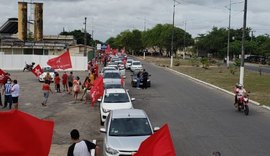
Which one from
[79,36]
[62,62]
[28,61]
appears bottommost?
[28,61]

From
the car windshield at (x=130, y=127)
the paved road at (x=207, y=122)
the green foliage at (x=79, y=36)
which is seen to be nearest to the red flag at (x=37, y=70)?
the paved road at (x=207, y=122)

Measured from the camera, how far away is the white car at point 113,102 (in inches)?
725

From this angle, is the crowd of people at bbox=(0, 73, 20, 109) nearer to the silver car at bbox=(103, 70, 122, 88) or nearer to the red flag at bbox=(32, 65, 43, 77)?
the silver car at bbox=(103, 70, 122, 88)

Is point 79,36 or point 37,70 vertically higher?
point 79,36

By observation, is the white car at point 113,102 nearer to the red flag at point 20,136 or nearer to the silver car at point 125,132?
the silver car at point 125,132

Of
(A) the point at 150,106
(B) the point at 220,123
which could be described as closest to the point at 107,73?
(A) the point at 150,106

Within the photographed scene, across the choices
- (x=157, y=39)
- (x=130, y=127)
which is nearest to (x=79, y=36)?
(x=157, y=39)

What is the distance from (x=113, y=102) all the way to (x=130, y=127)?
6435 millimetres

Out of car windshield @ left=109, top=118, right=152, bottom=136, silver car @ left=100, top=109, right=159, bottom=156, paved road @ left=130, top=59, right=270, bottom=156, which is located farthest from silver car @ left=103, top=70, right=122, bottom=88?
car windshield @ left=109, top=118, right=152, bottom=136

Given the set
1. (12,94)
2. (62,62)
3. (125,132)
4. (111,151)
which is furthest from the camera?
(62,62)

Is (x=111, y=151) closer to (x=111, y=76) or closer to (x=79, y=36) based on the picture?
(x=111, y=76)

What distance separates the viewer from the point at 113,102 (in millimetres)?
19469

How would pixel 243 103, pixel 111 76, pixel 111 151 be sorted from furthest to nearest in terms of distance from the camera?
pixel 111 76 < pixel 243 103 < pixel 111 151

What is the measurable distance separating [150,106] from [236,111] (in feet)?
14.5
